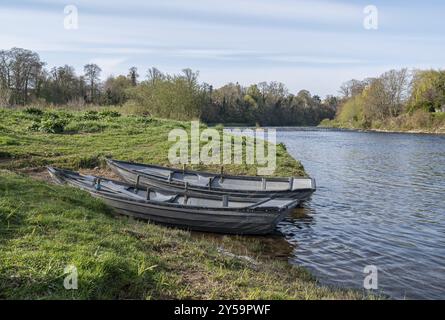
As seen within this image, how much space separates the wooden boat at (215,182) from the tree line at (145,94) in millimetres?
25040

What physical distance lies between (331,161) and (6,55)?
138 ft

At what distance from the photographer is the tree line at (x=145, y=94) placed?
41.4 m

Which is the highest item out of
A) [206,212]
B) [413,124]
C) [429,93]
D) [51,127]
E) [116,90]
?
[429,93]

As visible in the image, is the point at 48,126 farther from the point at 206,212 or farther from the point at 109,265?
the point at 109,265

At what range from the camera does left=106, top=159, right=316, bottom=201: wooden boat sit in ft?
39.1

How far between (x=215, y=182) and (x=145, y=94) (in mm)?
30910

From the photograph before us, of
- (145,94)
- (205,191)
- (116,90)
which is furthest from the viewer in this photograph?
(116,90)

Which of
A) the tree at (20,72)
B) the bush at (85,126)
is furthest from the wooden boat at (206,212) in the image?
the tree at (20,72)

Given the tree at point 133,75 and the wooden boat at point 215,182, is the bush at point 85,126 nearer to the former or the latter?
the wooden boat at point 215,182

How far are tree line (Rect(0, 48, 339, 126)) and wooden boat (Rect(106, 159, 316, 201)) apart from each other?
2504 cm

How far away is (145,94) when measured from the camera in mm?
42719

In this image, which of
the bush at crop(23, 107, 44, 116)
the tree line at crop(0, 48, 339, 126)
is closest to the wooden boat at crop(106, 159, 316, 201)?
the bush at crop(23, 107, 44, 116)

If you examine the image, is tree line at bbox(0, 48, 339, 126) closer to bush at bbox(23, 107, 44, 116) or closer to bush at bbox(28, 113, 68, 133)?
bush at bbox(23, 107, 44, 116)

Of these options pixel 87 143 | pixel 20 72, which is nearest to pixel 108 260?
pixel 87 143
